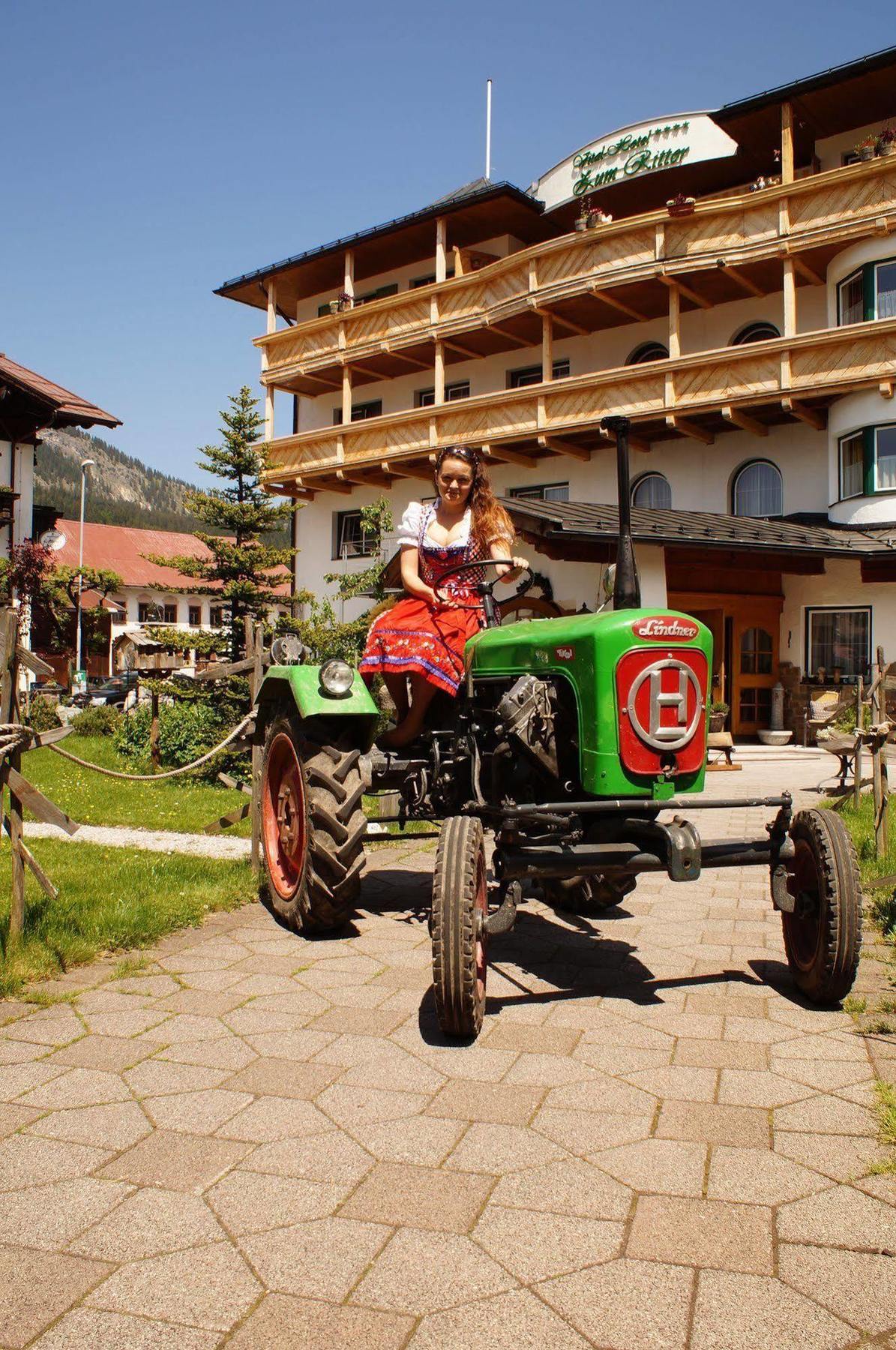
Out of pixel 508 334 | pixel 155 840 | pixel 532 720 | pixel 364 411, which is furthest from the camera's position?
pixel 364 411

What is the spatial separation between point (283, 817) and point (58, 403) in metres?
28.2

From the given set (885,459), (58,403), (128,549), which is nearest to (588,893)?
(885,459)

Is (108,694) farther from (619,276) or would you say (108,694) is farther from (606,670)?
(606,670)

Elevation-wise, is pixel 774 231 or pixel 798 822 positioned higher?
pixel 774 231

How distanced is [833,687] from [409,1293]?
17.3m

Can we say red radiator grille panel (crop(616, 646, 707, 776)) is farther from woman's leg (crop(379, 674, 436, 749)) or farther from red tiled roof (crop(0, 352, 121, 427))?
red tiled roof (crop(0, 352, 121, 427))

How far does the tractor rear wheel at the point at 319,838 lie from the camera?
4.63m

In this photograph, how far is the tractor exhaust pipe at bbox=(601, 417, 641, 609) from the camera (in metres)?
4.25

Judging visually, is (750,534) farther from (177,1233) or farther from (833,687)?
(177,1233)

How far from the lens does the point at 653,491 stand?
21.4 m

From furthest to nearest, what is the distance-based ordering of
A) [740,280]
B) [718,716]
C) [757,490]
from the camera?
[757,490] < [740,280] < [718,716]

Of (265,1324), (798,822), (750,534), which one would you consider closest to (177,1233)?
(265,1324)

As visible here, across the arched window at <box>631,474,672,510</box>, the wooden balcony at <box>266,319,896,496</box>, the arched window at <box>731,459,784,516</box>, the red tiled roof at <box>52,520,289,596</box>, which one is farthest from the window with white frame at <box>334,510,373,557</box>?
the red tiled roof at <box>52,520,289,596</box>

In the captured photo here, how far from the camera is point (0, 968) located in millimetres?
4055
